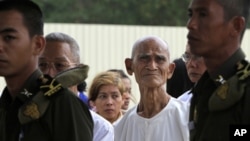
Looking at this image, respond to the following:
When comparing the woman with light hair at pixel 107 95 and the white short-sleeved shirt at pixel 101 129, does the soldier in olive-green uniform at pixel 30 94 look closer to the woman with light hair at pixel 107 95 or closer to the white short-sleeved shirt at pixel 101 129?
the white short-sleeved shirt at pixel 101 129

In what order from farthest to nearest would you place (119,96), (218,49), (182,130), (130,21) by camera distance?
(130,21) → (119,96) → (182,130) → (218,49)

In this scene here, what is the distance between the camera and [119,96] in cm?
735

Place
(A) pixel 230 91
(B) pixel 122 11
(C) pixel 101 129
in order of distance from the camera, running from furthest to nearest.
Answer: (B) pixel 122 11, (C) pixel 101 129, (A) pixel 230 91

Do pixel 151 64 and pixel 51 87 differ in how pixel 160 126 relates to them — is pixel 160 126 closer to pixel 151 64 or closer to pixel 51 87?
pixel 151 64

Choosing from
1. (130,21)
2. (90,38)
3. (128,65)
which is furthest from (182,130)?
(130,21)

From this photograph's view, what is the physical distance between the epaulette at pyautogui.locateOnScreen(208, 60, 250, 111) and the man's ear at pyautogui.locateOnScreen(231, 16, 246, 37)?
14cm

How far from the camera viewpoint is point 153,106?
18.9 ft

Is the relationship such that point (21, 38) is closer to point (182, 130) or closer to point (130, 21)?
point (182, 130)

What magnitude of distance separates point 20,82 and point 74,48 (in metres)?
1.28

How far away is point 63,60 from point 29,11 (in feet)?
3.55

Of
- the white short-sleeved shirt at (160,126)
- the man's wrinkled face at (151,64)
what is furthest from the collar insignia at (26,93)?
the man's wrinkled face at (151,64)

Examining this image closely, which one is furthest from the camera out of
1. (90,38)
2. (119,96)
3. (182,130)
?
(90,38)

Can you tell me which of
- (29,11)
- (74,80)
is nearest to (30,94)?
(74,80)

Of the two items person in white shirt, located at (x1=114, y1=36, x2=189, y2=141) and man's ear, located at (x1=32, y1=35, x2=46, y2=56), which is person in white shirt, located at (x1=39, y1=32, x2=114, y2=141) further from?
man's ear, located at (x1=32, y1=35, x2=46, y2=56)
